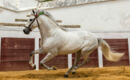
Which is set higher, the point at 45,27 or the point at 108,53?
the point at 45,27

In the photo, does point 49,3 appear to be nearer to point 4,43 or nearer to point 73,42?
point 4,43

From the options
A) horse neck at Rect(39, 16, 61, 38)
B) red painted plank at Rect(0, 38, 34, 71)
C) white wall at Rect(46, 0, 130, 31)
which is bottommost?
red painted plank at Rect(0, 38, 34, 71)

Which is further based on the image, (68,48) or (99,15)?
(99,15)

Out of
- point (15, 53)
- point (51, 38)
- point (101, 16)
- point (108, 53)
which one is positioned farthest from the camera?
point (101, 16)

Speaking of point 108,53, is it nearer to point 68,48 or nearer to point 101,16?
point 68,48

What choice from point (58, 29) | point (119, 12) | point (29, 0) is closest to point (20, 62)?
point (58, 29)

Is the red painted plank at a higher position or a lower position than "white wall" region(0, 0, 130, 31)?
lower

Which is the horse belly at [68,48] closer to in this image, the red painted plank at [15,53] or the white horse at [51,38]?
the white horse at [51,38]

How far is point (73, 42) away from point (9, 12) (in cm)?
724

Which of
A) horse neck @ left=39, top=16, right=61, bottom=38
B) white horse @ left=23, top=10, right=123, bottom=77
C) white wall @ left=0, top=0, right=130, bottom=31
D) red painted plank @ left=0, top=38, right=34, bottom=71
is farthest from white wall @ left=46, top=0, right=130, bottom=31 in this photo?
horse neck @ left=39, top=16, right=61, bottom=38

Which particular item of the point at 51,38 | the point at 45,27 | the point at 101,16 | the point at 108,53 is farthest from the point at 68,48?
the point at 101,16

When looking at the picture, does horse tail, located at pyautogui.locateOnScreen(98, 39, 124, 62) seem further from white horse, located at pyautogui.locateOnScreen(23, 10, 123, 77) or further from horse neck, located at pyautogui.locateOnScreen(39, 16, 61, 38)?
horse neck, located at pyautogui.locateOnScreen(39, 16, 61, 38)

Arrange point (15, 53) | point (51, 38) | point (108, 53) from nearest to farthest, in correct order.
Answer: point (51, 38)
point (108, 53)
point (15, 53)

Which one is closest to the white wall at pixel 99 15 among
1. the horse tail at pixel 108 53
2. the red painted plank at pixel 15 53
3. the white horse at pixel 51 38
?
the red painted plank at pixel 15 53
